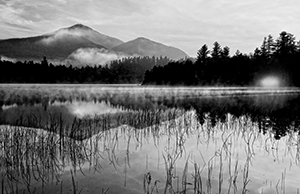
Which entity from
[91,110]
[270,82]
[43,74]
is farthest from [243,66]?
[43,74]

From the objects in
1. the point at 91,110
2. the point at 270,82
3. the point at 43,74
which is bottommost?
the point at 91,110

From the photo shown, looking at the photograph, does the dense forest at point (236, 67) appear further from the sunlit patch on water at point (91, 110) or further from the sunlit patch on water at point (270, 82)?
the sunlit patch on water at point (91, 110)

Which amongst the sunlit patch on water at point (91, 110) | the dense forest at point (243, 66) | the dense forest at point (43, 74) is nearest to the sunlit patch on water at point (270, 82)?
the dense forest at point (243, 66)

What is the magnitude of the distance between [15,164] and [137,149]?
13.5 feet

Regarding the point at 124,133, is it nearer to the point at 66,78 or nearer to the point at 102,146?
the point at 102,146

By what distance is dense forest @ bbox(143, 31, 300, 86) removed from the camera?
6706 cm

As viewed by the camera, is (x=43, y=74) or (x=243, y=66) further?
(x=43, y=74)

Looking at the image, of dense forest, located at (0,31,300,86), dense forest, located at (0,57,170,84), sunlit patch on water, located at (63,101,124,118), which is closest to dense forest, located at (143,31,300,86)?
dense forest, located at (0,31,300,86)

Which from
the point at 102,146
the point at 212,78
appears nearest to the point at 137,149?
the point at 102,146

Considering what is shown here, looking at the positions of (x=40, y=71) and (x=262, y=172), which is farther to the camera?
(x=40, y=71)

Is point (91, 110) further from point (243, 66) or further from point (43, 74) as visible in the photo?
point (43, 74)

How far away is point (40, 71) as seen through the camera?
429 feet

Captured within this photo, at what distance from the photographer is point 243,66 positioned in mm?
72750

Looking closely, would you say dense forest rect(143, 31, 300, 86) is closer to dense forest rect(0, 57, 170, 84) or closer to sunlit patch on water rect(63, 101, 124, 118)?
sunlit patch on water rect(63, 101, 124, 118)
